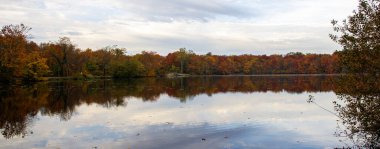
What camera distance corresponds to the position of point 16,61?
200 ft

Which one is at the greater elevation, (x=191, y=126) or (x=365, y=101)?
(x=365, y=101)

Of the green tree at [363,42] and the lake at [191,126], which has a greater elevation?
the green tree at [363,42]

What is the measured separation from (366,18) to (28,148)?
13.9 m

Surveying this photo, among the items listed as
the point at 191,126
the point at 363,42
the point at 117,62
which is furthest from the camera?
the point at 117,62

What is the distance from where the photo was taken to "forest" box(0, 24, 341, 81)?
63188 mm

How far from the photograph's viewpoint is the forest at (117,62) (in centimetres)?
6319

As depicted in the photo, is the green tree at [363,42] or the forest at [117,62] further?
the forest at [117,62]

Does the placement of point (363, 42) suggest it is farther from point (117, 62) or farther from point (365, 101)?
point (117, 62)

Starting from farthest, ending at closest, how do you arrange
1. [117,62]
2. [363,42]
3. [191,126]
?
[117,62] < [191,126] < [363,42]

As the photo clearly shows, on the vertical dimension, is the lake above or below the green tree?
below

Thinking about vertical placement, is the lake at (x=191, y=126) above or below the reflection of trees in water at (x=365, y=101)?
below

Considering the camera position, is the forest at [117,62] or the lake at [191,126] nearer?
the lake at [191,126]

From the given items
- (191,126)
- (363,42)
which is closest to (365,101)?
(363,42)

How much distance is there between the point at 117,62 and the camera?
379 feet
